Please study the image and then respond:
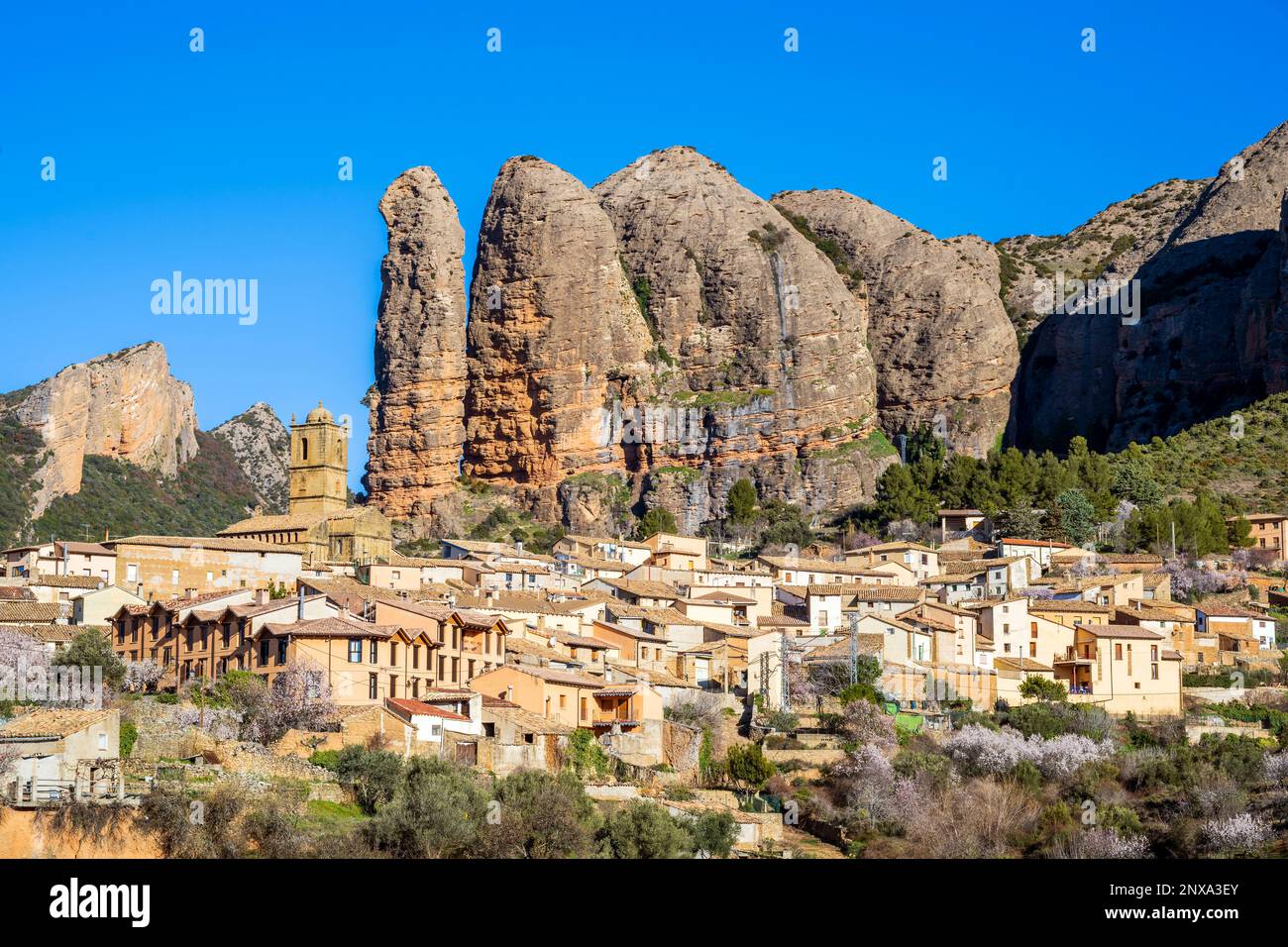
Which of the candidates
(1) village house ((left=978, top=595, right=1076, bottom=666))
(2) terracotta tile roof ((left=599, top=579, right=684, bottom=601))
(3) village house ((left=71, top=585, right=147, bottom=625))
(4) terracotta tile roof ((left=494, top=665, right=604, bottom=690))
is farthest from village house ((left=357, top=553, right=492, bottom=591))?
(1) village house ((left=978, top=595, right=1076, bottom=666))

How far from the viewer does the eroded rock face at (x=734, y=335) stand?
120m

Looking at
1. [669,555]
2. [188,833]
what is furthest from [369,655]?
[669,555]

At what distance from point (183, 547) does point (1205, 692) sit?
1386 inches

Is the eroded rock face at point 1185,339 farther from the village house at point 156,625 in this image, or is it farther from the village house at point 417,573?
the village house at point 156,625

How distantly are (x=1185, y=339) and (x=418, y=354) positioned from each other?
47.1 meters

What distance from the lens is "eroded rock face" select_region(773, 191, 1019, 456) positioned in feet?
420

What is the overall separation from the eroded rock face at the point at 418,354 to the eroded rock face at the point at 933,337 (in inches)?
1086

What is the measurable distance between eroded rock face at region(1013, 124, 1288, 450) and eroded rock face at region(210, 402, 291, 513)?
186ft

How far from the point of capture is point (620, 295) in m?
125

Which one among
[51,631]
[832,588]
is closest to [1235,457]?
[832,588]

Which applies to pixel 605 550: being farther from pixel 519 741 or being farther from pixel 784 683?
pixel 519 741

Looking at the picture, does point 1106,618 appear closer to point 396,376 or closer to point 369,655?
point 369,655

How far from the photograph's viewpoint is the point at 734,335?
410ft

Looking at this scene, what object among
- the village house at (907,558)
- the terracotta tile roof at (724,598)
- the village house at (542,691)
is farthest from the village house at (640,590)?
the village house at (542,691)
